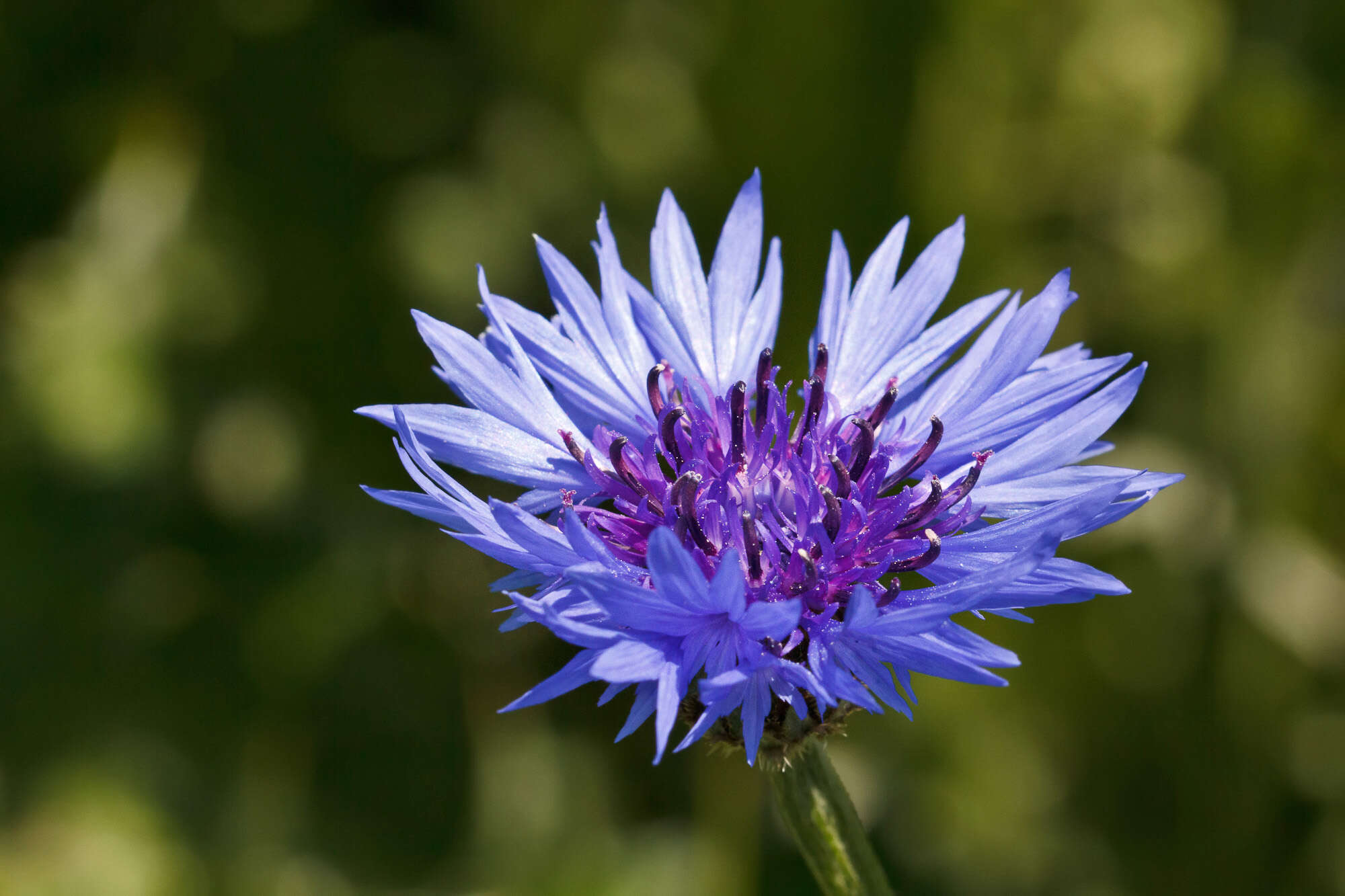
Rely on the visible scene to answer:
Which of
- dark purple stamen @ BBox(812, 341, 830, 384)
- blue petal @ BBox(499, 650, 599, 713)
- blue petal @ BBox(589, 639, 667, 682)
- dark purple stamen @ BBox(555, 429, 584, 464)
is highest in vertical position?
dark purple stamen @ BBox(812, 341, 830, 384)

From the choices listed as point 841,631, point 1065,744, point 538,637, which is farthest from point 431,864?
point 841,631

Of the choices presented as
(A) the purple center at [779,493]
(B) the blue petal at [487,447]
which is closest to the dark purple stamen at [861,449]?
(A) the purple center at [779,493]

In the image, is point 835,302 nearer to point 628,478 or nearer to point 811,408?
point 811,408

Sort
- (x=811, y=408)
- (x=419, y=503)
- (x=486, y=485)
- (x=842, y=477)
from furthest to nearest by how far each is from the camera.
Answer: (x=486, y=485), (x=811, y=408), (x=842, y=477), (x=419, y=503)

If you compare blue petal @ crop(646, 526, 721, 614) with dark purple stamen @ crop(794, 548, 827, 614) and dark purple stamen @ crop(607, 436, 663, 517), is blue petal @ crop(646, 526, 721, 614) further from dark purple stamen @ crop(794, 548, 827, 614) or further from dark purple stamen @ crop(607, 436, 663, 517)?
dark purple stamen @ crop(607, 436, 663, 517)

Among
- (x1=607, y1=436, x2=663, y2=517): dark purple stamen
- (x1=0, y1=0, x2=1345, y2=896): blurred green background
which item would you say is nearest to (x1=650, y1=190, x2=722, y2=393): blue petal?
(x1=607, y1=436, x2=663, y2=517): dark purple stamen

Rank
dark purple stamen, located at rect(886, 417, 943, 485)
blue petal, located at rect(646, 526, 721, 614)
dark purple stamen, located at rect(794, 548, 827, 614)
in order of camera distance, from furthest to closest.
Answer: dark purple stamen, located at rect(886, 417, 943, 485) → dark purple stamen, located at rect(794, 548, 827, 614) → blue petal, located at rect(646, 526, 721, 614)

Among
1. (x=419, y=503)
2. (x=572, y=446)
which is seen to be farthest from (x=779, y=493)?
(x=419, y=503)
